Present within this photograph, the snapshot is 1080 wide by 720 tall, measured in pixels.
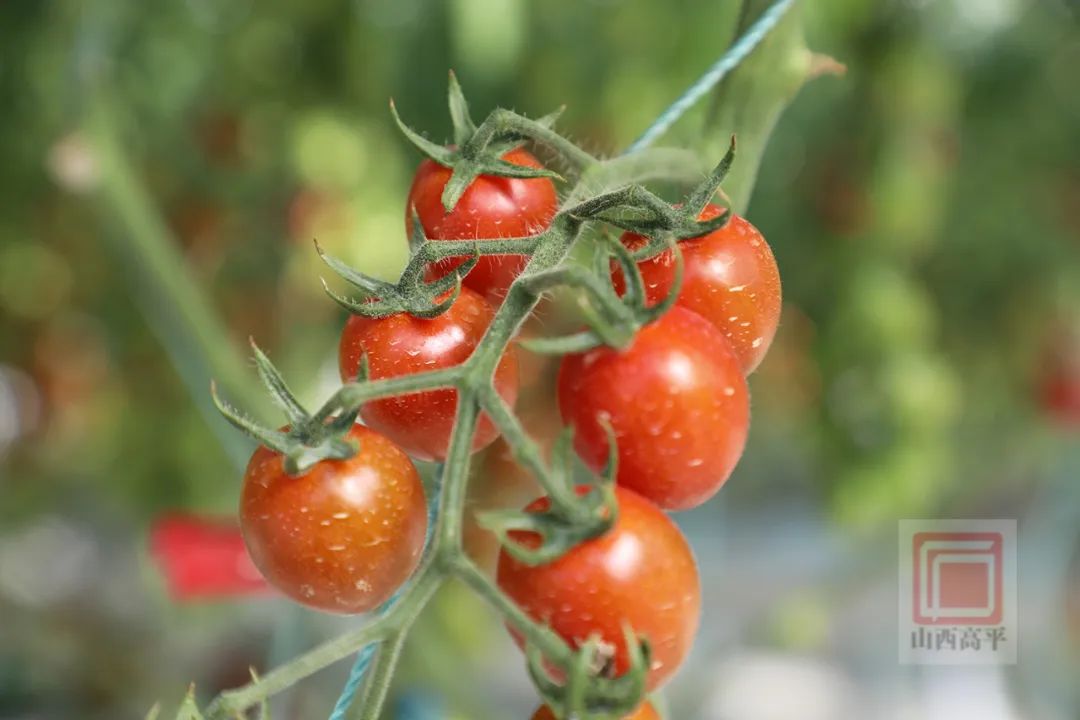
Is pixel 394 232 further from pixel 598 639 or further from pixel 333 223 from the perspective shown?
pixel 598 639

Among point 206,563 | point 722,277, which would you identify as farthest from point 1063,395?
point 722,277

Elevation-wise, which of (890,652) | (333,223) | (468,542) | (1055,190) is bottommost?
(468,542)

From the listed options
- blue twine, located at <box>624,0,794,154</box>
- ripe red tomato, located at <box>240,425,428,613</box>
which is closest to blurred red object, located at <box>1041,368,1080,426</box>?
blue twine, located at <box>624,0,794,154</box>

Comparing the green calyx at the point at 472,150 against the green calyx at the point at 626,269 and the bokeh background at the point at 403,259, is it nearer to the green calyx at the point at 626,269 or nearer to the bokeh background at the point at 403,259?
Result: the green calyx at the point at 626,269

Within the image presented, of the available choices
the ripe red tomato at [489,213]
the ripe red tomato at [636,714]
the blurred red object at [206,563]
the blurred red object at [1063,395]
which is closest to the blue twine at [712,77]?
the ripe red tomato at [489,213]

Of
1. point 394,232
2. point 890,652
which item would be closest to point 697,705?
point 890,652

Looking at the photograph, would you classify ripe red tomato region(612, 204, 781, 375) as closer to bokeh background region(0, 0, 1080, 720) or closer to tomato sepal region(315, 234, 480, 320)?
tomato sepal region(315, 234, 480, 320)

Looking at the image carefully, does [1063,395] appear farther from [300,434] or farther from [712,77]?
[300,434]
